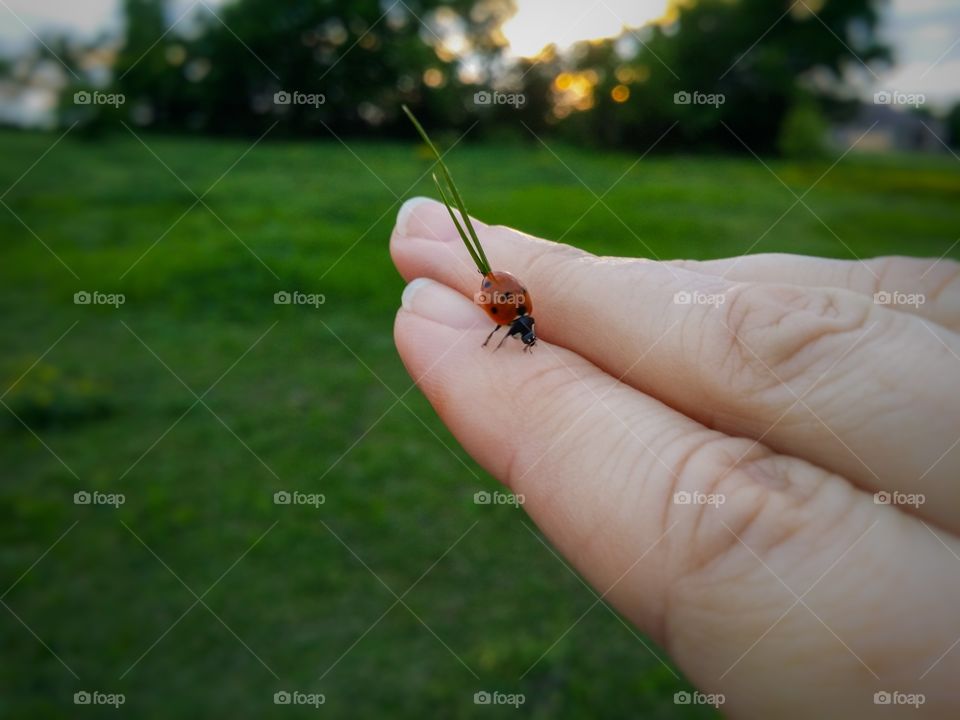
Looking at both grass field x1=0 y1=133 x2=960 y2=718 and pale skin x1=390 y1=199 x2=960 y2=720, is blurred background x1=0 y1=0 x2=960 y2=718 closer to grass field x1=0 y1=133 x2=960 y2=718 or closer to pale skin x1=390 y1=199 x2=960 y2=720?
grass field x1=0 y1=133 x2=960 y2=718

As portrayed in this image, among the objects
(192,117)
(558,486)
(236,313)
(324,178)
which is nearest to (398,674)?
(558,486)

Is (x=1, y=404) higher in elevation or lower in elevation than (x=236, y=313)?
lower

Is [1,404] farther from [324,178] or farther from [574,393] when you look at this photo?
[324,178]

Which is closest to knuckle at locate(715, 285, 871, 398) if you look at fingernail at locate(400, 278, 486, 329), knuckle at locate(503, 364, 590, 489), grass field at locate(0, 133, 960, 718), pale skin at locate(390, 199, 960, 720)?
pale skin at locate(390, 199, 960, 720)

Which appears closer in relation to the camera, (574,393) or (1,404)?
(574,393)

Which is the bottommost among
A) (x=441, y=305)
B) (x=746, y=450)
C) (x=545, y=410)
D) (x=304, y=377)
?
(x=746, y=450)

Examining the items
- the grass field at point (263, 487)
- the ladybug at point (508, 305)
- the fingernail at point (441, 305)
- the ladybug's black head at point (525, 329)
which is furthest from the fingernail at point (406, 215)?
the grass field at point (263, 487)

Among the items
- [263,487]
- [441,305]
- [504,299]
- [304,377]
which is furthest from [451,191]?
[304,377]

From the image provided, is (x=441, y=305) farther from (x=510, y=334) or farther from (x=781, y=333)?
(x=781, y=333)
